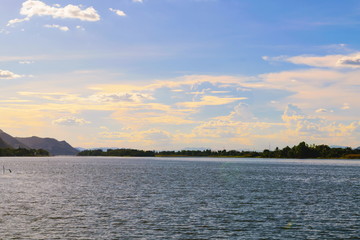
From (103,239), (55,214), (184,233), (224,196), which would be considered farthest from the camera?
(224,196)

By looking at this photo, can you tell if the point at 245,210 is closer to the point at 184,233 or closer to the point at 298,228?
the point at 298,228

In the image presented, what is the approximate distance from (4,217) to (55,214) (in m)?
6.90

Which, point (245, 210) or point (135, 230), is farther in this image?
point (245, 210)

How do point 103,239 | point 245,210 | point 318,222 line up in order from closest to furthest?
1. point 103,239
2. point 318,222
3. point 245,210

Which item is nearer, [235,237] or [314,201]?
[235,237]

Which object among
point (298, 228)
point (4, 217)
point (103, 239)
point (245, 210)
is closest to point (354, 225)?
point (298, 228)

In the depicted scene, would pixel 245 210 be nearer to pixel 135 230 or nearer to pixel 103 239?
pixel 135 230

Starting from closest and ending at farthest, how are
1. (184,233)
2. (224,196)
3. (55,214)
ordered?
(184,233) → (55,214) → (224,196)

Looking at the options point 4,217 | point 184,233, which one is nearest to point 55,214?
point 4,217

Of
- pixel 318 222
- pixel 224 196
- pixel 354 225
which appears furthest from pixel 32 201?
pixel 354 225

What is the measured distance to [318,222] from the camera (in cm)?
5494

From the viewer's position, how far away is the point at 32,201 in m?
74.3

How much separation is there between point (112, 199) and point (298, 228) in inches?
1569

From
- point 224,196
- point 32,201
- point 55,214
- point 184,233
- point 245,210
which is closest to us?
point 184,233
